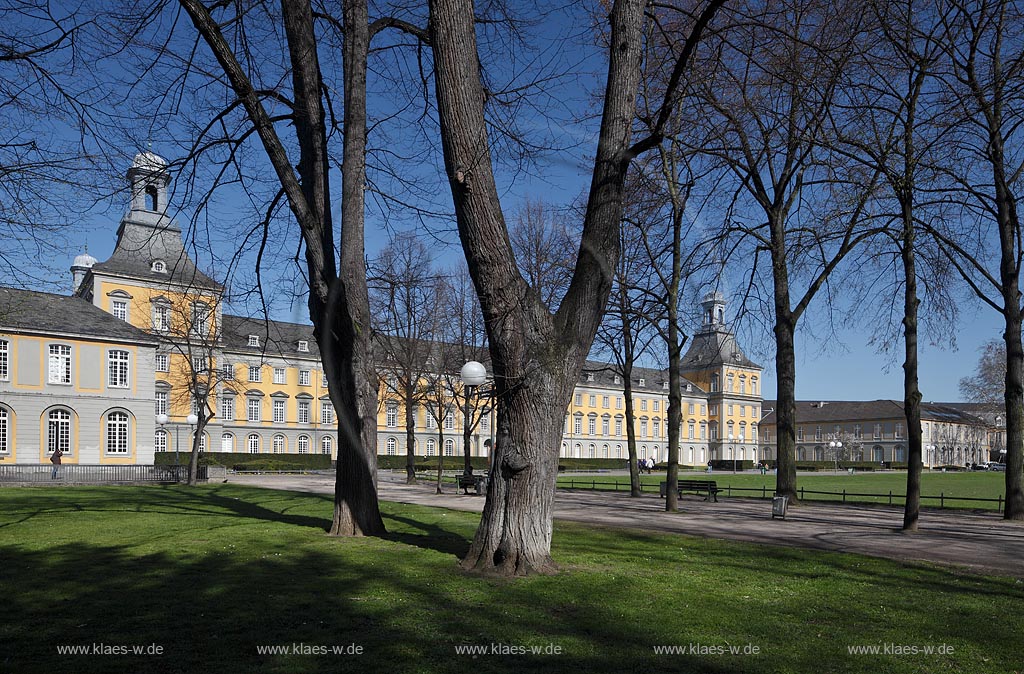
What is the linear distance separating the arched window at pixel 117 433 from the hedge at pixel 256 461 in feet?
12.0

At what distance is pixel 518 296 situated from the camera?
29.2ft

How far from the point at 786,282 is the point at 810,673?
705 inches

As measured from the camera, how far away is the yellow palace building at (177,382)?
34094 millimetres

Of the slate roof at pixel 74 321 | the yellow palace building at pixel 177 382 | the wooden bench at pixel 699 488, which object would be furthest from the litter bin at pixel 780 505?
the slate roof at pixel 74 321

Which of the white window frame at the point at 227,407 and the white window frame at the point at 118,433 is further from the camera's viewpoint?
the white window frame at the point at 227,407

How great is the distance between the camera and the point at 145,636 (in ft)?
20.2

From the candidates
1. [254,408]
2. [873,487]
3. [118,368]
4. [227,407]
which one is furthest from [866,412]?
[118,368]

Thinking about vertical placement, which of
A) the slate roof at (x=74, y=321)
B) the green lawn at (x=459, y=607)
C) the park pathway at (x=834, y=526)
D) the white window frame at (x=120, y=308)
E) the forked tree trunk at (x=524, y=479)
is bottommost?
the park pathway at (x=834, y=526)

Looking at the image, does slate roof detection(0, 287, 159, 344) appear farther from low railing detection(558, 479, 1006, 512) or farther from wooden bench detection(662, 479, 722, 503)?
wooden bench detection(662, 479, 722, 503)

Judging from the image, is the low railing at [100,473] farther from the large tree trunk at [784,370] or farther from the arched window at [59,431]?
the large tree trunk at [784,370]

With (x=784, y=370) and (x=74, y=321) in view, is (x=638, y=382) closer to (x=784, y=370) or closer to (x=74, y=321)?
(x=74, y=321)

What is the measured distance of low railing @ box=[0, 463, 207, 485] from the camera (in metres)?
31.9

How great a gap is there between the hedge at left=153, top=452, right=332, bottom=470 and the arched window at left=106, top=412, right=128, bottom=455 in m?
3.67

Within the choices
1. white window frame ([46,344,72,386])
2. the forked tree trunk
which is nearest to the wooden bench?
the forked tree trunk
